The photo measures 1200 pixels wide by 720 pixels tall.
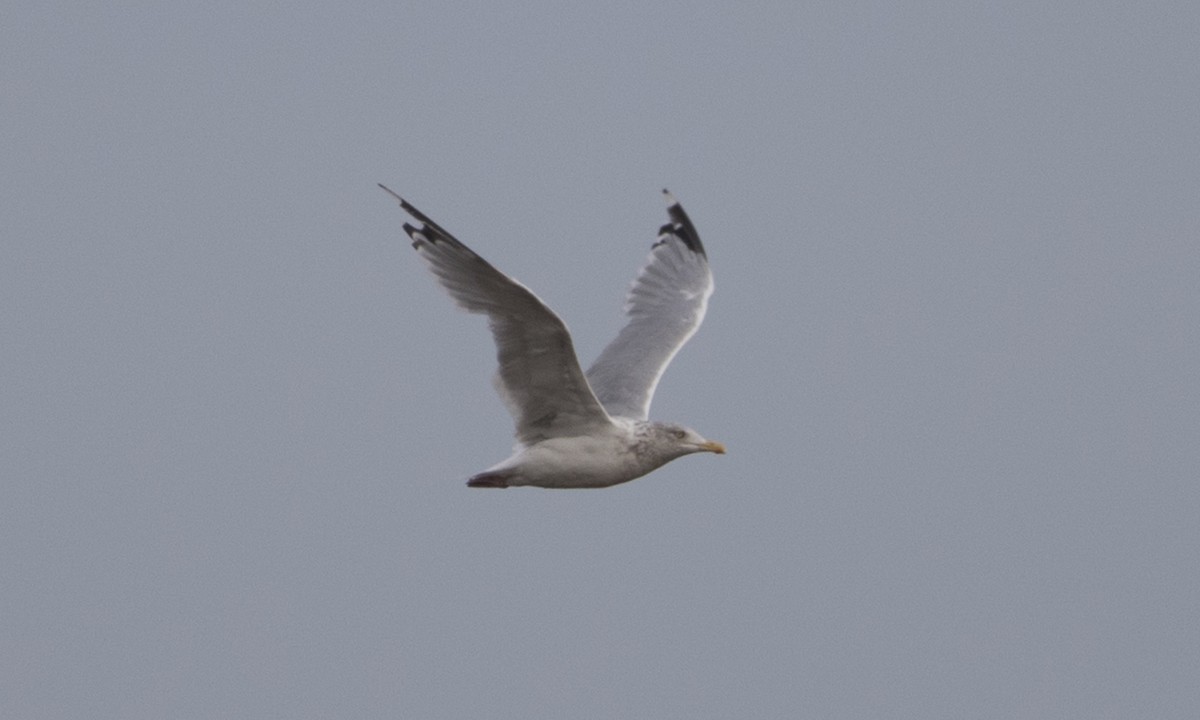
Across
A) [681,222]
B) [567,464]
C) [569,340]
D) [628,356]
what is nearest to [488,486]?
[567,464]

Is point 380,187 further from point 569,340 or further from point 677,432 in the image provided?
point 677,432

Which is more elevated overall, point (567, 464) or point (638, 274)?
point (638, 274)

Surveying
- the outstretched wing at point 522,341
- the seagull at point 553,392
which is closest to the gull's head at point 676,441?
the seagull at point 553,392

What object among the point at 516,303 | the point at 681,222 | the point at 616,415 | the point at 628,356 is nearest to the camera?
the point at 516,303

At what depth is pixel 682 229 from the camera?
14711mm

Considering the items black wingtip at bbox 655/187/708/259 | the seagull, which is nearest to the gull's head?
the seagull

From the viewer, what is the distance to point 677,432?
10.8 metres

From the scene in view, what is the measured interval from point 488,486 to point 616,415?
120cm

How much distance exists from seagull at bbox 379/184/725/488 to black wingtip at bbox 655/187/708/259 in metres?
1.89

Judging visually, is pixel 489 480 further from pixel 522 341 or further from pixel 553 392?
pixel 522 341

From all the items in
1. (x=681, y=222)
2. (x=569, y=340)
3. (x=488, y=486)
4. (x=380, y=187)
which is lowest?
(x=488, y=486)

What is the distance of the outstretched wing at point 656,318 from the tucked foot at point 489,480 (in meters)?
1.21

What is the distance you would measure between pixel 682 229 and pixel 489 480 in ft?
15.1

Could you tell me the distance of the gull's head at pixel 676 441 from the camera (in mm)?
10734
